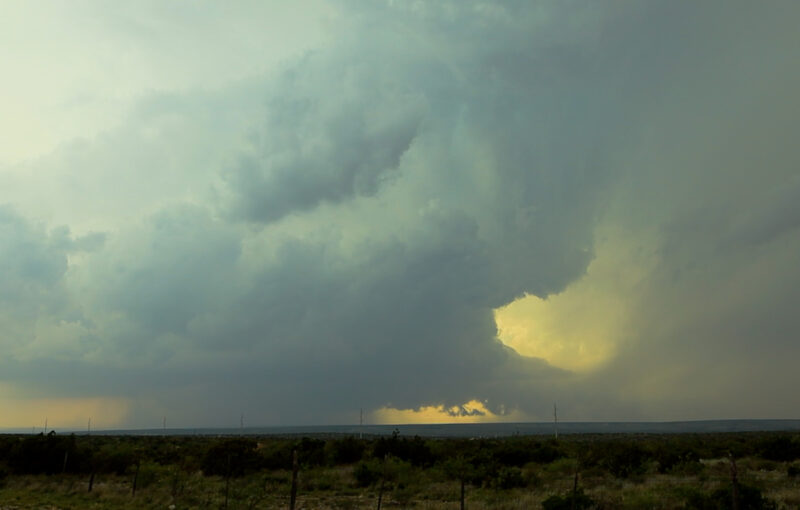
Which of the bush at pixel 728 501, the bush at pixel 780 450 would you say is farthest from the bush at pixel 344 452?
the bush at pixel 780 450

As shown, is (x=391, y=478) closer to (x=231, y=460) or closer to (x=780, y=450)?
(x=231, y=460)

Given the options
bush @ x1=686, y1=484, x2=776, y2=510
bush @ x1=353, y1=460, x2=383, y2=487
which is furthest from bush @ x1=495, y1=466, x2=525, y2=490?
bush @ x1=686, y1=484, x2=776, y2=510

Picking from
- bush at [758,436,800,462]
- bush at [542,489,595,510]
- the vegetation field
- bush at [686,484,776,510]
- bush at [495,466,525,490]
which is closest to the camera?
bush at [686,484,776,510]

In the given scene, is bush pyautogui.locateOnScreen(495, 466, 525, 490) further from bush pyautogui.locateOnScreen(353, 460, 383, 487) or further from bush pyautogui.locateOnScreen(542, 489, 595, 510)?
bush pyautogui.locateOnScreen(542, 489, 595, 510)

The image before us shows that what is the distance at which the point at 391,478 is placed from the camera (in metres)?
40.7

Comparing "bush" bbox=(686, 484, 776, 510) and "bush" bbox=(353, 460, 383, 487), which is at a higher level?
"bush" bbox=(686, 484, 776, 510)

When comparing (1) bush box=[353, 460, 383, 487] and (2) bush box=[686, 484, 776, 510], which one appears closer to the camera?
(2) bush box=[686, 484, 776, 510]

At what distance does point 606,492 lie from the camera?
3130 centimetres

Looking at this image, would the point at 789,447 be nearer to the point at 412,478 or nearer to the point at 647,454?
the point at 647,454

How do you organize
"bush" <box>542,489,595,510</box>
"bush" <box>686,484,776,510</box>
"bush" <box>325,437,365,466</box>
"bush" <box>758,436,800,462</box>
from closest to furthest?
"bush" <box>686,484,776,510</box>, "bush" <box>542,489,595,510</box>, "bush" <box>758,436,800,462</box>, "bush" <box>325,437,365,466</box>

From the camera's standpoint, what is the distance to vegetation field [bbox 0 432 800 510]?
94.1 ft

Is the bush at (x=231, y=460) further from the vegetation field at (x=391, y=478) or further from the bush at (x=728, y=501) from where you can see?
the bush at (x=728, y=501)

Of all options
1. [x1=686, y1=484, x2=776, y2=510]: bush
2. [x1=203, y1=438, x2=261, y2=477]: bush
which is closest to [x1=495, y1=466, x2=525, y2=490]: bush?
[x1=686, y1=484, x2=776, y2=510]: bush

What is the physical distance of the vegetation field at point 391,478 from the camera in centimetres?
2869
